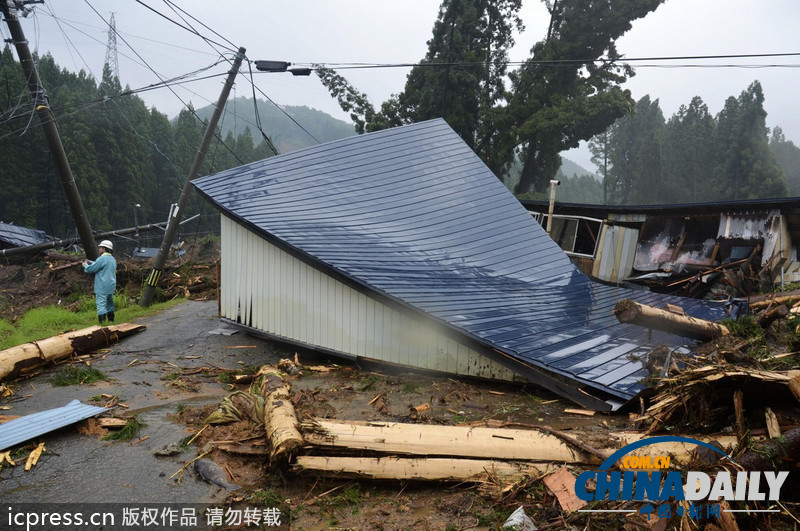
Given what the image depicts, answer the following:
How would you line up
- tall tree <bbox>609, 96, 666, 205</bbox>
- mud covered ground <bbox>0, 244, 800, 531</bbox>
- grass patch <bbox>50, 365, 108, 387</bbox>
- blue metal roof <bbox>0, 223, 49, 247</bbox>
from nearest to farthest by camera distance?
mud covered ground <bbox>0, 244, 800, 531</bbox>
grass patch <bbox>50, 365, 108, 387</bbox>
blue metal roof <bbox>0, 223, 49, 247</bbox>
tall tree <bbox>609, 96, 666, 205</bbox>

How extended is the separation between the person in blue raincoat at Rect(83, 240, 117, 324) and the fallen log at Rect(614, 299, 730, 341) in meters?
10.9

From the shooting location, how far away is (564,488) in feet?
14.7

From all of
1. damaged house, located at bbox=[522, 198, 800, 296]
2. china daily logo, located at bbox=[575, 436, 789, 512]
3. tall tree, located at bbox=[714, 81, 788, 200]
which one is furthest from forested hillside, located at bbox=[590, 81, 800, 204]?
china daily logo, located at bbox=[575, 436, 789, 512]

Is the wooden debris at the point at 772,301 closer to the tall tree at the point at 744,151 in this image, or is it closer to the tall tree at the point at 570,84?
the tall tree at the point at 570,84

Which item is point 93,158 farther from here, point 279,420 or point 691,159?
point 691,159

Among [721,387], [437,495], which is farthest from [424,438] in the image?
[721,387]

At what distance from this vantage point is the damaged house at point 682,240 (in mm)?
15266

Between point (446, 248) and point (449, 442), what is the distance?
6207mm

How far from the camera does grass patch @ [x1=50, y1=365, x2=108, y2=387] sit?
8.05 metres

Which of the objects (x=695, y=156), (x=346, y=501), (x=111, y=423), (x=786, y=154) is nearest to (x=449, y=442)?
(x=346, y=501)

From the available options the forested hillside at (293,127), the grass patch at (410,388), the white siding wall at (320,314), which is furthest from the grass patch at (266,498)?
the forested hillside at (293,127)

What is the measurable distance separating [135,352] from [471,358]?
21.4ft

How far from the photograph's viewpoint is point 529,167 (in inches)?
1455

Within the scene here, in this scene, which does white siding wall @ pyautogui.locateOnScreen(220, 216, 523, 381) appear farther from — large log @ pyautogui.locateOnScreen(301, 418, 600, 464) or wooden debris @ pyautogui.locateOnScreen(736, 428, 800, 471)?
wooden debris @ pyautogui.locateOnScreen(736, 428, 800, 471)
